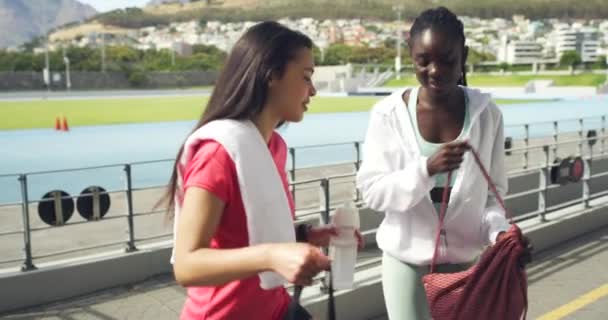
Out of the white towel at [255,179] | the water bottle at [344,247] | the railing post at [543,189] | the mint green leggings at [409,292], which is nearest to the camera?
the white towel at [255,179]

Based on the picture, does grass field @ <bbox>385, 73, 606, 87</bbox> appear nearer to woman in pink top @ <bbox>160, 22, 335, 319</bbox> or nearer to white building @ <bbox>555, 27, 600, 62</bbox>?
woman in pink top @ <bbox>160, 22, 335, 319</bbox>

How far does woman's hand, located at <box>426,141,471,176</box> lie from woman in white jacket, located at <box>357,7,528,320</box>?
0.38ft

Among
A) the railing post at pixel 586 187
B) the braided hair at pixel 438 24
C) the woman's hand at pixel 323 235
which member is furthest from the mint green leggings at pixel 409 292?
the railing post at pixel 586 187

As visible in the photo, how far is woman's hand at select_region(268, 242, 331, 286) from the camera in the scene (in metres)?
1.29

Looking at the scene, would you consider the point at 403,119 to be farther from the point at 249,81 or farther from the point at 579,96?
the point at 579,96

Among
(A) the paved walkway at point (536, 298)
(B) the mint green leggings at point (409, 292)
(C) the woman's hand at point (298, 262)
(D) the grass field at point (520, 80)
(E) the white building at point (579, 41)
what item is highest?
(E) the white building at point (579, 41)

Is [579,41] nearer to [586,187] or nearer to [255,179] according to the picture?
[586,187]

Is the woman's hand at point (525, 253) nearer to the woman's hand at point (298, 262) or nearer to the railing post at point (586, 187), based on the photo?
the woman's hand at point (298, 262)

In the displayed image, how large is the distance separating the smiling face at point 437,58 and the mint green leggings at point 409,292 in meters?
0.65

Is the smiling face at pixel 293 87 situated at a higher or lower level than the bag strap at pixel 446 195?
higher

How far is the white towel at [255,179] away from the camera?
4.85 ft

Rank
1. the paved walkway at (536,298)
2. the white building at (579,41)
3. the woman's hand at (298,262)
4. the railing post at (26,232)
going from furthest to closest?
the white building at (579,41)
the railing post at (26,232)
the paved walkway at (536,298)
the woman's hand at (298,262)

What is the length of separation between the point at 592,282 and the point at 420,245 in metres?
3.83

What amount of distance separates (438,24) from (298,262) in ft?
4.08
